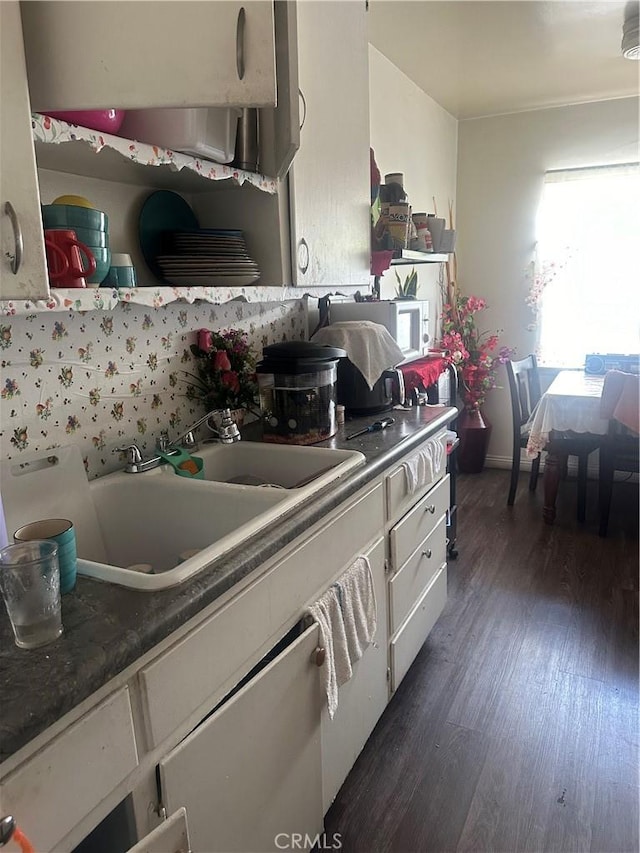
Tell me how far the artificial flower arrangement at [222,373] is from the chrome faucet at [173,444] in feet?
0.19

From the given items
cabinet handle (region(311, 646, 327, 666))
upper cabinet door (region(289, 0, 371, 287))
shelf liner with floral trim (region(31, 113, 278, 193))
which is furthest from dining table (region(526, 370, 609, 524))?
cabinet handle (region(311, 646, 327, 666))

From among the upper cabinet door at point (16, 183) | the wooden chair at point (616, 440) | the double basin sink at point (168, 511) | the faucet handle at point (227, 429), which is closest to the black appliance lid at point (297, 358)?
the faucet handle at point (227, 429)

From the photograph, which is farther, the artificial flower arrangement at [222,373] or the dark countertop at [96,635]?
the artificial flower arrangement at [222,373]

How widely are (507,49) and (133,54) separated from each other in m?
2.52

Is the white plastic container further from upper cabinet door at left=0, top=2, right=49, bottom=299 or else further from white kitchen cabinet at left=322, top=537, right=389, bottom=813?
white kitchen cabinet at left=322, top=537, right=389, bottom=813

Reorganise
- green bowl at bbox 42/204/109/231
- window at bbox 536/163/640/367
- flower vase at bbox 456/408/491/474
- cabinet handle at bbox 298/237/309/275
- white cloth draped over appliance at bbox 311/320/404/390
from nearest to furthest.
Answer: green bowl at bbox 42/204/109/231 → cabinet handle at bbox 298/237/309/275 → white cloth draped over appliance at bbox 311/320/404/390 → window at bbox 536/163/640/367 → flower vase at bbox 456/408/491/474

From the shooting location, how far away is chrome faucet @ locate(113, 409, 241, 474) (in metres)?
1.49

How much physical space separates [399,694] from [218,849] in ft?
3.67

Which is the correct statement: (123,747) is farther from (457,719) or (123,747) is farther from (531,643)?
(531,643)

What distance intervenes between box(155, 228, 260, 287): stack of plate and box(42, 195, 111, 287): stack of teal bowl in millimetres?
299

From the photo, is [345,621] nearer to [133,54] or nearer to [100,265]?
[100,265]

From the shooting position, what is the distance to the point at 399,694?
205 cm

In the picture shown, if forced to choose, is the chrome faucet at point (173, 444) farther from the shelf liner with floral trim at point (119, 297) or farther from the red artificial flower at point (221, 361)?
the shelf liner with floral trim at point (119, 297)

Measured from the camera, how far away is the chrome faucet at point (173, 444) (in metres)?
1.49
